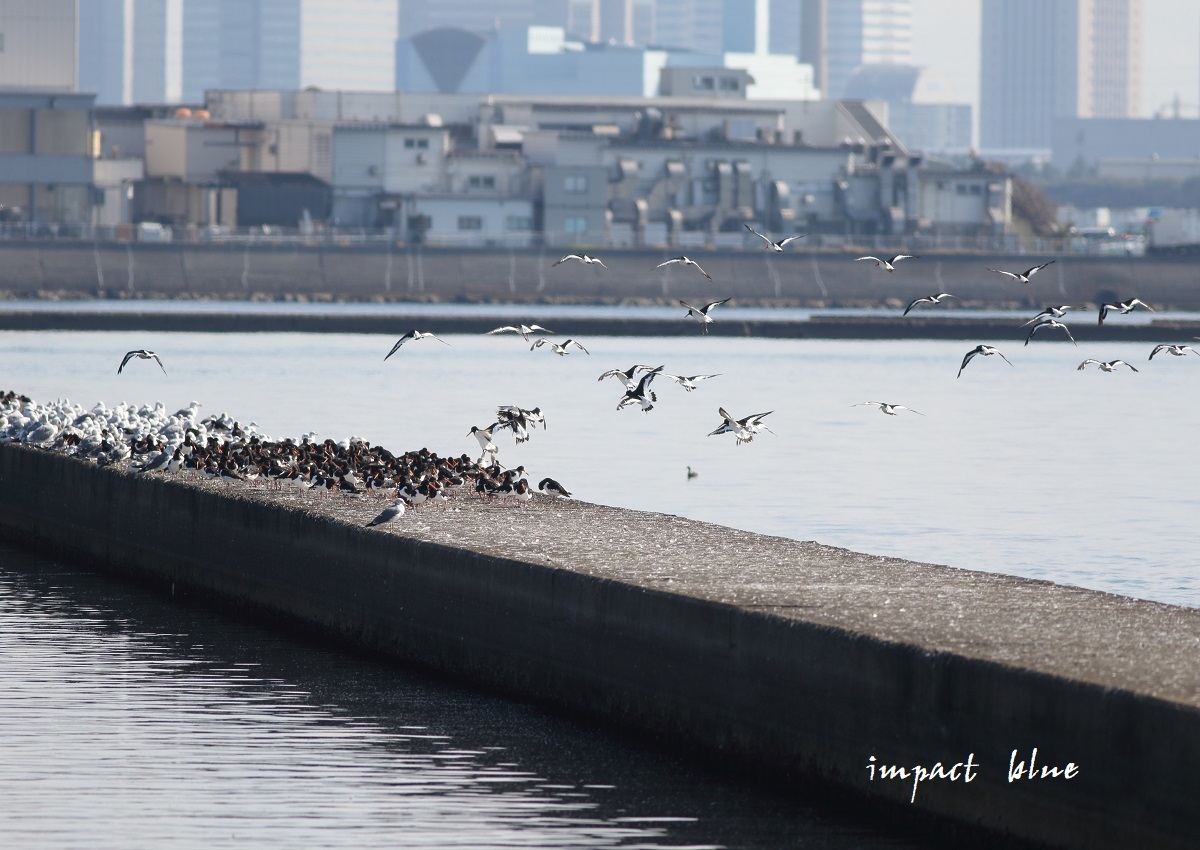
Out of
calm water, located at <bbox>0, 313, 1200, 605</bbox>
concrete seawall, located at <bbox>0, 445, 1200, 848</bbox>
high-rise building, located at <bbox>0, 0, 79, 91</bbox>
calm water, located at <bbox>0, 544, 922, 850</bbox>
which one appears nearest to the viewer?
concrete seawall, located at <bbox>0, 445, 1200, 848</bbox>

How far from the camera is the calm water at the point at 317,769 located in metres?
15.2

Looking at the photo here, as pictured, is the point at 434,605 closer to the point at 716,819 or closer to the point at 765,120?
the point at 716,819

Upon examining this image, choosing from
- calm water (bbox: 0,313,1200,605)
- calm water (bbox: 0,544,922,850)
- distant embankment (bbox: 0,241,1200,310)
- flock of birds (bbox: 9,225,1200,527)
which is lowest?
calm water (bbox: 0,544,922,850)

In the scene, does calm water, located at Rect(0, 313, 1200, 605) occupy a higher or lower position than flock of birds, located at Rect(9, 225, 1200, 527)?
lower

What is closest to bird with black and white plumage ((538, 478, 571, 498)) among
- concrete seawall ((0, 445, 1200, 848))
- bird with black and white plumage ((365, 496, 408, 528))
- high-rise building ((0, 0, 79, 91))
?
concrete seawall ((0, 445, 1200, 848))

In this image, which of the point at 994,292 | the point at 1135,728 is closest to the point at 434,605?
the point at 1135,728

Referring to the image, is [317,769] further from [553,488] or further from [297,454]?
[297,454]

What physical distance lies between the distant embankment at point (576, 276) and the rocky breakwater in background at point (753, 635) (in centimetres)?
10380

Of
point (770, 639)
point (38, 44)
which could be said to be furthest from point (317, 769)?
point (38, 44)

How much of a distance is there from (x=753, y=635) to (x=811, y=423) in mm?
44567

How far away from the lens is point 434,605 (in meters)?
21.1

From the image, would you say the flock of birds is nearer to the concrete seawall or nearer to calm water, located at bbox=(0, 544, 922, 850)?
the concrete seawall

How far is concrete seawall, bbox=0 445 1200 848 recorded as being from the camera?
13.4m

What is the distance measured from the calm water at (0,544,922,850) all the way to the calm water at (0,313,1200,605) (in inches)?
482
